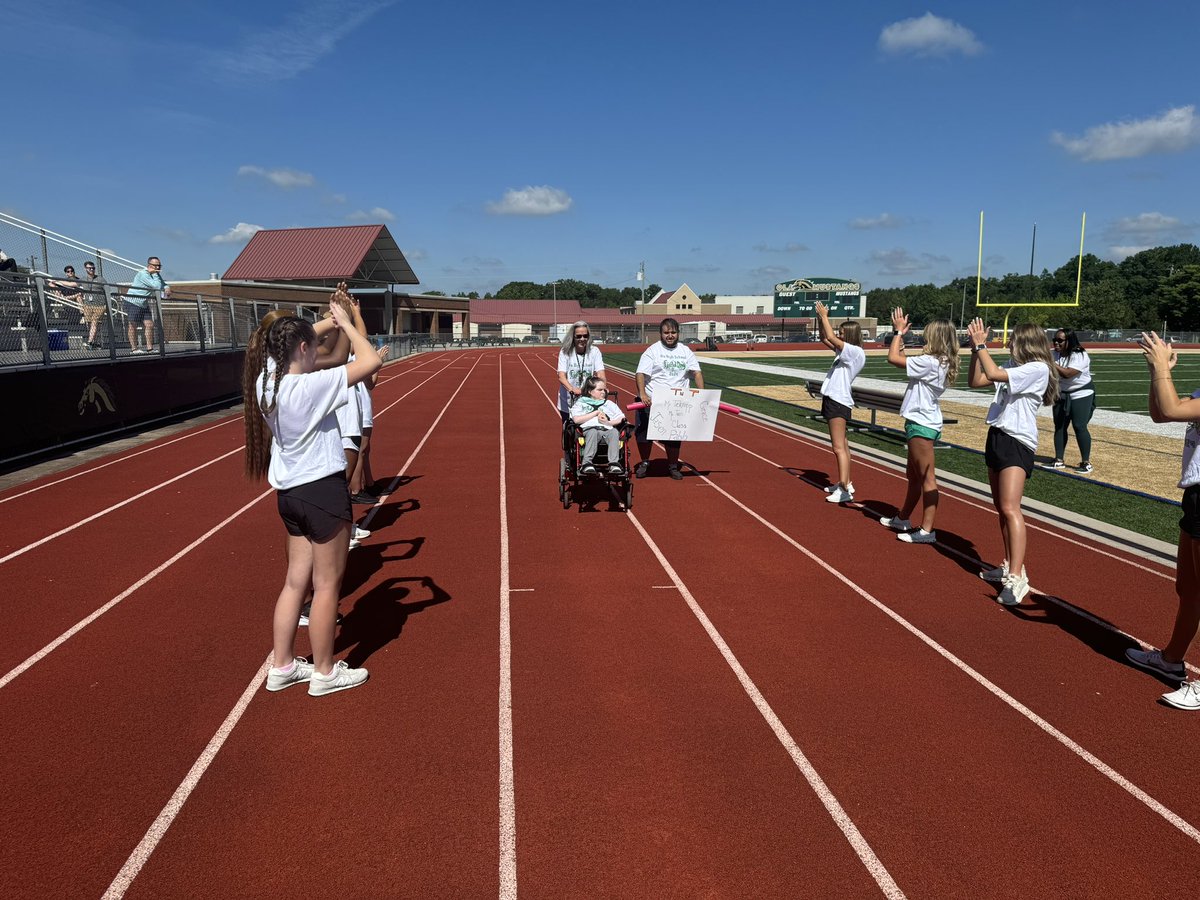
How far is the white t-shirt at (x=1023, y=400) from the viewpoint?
17.3 ft

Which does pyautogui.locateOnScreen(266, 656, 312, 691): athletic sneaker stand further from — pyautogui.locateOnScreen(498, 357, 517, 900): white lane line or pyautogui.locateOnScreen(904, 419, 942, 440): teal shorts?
pyautogui.locateOnScreen(904, 419, 942, 440): teal shorts

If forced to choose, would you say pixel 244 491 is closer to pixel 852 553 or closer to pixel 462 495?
pixel 462 495

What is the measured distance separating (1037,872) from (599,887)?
163 centimetres

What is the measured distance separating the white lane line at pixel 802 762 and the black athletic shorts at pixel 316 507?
94.2 inches

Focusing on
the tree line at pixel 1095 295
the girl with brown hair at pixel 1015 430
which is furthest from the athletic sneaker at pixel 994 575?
the tree line at pixel 1095 295

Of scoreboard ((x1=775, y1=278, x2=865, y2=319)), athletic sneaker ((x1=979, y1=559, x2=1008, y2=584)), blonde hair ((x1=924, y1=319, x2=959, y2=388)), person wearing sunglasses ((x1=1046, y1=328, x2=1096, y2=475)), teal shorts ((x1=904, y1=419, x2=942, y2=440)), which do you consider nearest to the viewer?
athletic sneaker ((x1=979, y1=559, x2=1008, y2=584))

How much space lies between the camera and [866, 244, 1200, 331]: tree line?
76.6 m

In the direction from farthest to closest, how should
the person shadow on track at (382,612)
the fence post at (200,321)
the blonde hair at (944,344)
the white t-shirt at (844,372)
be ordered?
the fence post at (200,321) < the white t-shirt at (844,372) < the blonde hair at (944,344) < the person shadow on track at (382,612)

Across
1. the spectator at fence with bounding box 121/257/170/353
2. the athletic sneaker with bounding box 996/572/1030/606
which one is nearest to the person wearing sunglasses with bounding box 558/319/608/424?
the athletic sneaker with bounding box 996/572/1030/606

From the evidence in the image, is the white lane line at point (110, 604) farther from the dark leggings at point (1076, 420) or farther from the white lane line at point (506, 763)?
the dark leggings at point (1076, 420)

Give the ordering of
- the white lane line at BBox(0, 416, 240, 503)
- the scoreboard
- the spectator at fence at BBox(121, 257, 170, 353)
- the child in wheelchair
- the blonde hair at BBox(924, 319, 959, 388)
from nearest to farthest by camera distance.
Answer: the blonde hair at BBox(924, 319, 959, 388)
the child in wheelchair
the white lane line at BBox(0, 416, 240, 503)
the spectator at fence at BBox(121, 257, 170, 353)
the scoreboard

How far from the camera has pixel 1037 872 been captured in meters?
2.75

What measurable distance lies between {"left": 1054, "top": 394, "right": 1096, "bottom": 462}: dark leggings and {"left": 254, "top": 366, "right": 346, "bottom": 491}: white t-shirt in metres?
9.55

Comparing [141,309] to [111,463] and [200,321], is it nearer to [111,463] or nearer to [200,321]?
[200,321]
